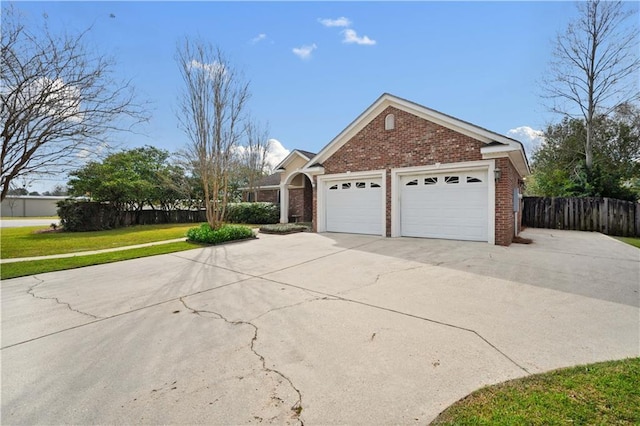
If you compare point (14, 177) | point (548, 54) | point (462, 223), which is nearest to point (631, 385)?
point (462, 223)

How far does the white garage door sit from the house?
4cm

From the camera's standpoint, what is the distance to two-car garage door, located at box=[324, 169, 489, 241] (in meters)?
9.79

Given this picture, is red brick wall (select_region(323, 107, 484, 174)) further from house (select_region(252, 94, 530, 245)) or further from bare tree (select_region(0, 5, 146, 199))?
bare tree (select_region(0, 5, 146, 199))

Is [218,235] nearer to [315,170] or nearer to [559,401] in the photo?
[315,170]

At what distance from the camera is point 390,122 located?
450 inches

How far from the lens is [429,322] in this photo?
3.78m

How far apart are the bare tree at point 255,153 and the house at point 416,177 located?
14.2 m

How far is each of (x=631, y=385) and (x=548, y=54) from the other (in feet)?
Answer: 79.6

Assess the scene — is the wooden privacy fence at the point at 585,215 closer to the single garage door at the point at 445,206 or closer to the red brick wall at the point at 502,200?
the red brick wall at the point at 502,200

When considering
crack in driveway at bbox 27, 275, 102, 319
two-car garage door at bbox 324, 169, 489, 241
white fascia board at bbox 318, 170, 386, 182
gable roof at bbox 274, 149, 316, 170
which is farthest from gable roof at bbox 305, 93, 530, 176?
crack in driveway at bbox 27, 275, 102, 319

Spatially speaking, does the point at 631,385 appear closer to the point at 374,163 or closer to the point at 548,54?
the point at 374,163

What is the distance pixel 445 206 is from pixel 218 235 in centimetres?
862

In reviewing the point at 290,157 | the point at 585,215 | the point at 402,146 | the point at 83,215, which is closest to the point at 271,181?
the point at 290,157

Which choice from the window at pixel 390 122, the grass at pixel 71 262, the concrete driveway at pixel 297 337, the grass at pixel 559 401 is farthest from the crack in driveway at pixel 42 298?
the window at pixel 390 122
